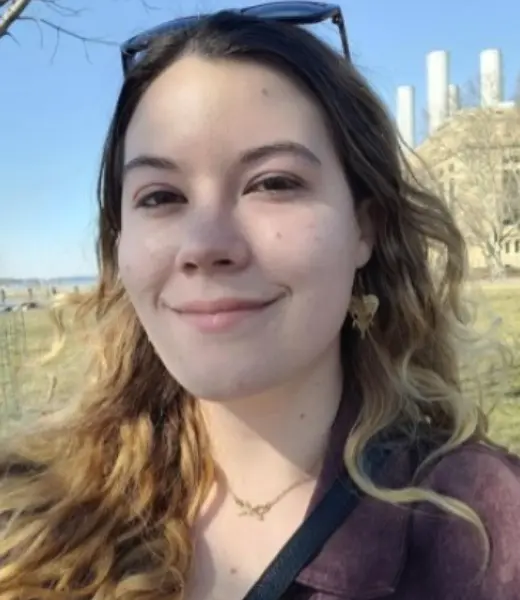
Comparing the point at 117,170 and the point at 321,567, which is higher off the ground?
the point at 117,170

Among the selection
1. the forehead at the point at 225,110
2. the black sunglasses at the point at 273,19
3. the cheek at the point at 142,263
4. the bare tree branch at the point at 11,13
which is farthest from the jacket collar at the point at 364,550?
the bare tree branch at the point at 11,13

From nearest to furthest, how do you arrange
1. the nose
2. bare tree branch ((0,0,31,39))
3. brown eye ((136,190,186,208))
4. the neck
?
the nose, brown eye ((136,190,186,208)), the neck, bare tree branch ((0,0,31,39))

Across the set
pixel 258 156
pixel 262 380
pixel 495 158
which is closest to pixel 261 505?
pixel 262 380

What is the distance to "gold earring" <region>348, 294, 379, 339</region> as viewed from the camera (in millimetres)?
1597

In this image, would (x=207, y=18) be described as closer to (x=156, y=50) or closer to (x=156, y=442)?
(x=156, y=50)

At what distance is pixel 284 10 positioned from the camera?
58.3 inches

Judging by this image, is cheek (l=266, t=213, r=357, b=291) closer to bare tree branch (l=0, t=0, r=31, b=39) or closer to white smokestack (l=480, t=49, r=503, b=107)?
bare tree branch (l=0, t=0, r=31, b=39)

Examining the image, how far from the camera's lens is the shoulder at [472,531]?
1250 millimetres

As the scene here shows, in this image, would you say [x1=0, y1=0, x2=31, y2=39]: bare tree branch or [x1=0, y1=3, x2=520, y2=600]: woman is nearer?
[x1=0, y1=3, x2=520, y2=600]: woman

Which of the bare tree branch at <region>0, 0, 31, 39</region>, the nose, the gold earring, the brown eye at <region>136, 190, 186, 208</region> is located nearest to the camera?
the nose

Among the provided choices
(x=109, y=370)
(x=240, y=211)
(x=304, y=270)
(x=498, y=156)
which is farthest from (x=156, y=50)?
(x=498, y=156)

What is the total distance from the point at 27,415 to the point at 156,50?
98 cm

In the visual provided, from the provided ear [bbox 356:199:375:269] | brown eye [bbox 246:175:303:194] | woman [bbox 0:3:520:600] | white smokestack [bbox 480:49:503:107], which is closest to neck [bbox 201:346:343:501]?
woman [bbox 0:3:520:600]

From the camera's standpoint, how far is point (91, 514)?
1.48 meters
